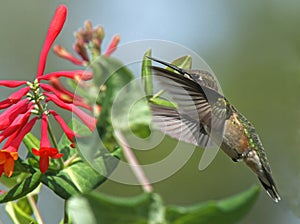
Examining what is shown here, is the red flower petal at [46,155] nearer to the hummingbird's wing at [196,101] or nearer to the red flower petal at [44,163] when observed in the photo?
the red flower petal at [44,163]

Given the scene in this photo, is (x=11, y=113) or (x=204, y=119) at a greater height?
(x=11, y=113)

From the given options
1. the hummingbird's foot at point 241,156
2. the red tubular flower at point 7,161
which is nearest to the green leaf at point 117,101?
A: the red tubular flower at point 7,161

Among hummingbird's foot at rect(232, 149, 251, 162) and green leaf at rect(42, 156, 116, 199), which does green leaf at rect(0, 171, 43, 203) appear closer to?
green leaf at rect(42, 156, 116, 199)

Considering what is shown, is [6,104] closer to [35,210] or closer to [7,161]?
[7,161]

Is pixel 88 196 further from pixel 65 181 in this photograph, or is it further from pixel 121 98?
pixel 65 181

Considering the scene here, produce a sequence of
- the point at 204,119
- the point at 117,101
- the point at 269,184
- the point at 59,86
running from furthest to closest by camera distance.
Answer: the point at 269,184, the point at 204,119, the point at 59,86, the point at 117,101

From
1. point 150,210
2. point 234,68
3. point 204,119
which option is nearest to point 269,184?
point 204,119

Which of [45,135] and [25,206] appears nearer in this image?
[45,135]

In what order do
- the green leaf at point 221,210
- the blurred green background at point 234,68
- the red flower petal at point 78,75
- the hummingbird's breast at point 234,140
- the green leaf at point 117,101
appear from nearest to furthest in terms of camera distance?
1. the green leaf at point 221,210
2. the green leaf at point 117,101
3. the red flower petal at point 78,75
4. the hummingbird's breast at point 234,140
5. the blurred green background at point 234,68
